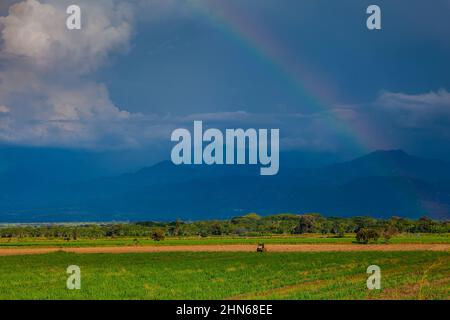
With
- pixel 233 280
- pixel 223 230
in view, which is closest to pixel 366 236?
Result: pixel 233 280

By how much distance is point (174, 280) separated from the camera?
4791cm

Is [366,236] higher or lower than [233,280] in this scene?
higher

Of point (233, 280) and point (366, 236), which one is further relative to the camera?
point (366, 236)

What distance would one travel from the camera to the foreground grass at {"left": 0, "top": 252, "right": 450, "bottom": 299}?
37594 mm

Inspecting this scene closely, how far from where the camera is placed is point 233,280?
4722 centimetres

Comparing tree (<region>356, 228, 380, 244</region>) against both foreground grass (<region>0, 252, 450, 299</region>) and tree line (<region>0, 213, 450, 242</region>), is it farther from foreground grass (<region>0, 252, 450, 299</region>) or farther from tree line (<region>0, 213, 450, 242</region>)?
tree line (<region>0, 213, 450, 242</region>)

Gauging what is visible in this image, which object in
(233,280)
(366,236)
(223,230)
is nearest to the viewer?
(233,280)

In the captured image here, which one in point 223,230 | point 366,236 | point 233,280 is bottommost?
point 233,280

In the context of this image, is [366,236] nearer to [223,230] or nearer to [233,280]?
[233,280]

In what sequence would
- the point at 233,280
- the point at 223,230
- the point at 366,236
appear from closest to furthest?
1. the point at 233,280
2. the point at 366,236
3. the point at 223,230

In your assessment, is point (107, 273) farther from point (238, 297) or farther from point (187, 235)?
point (187, 235)

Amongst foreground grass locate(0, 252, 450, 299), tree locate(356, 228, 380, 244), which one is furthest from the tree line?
foreground grass locate(0, 252, 450, 299)

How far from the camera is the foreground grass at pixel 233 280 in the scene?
3759 cm
